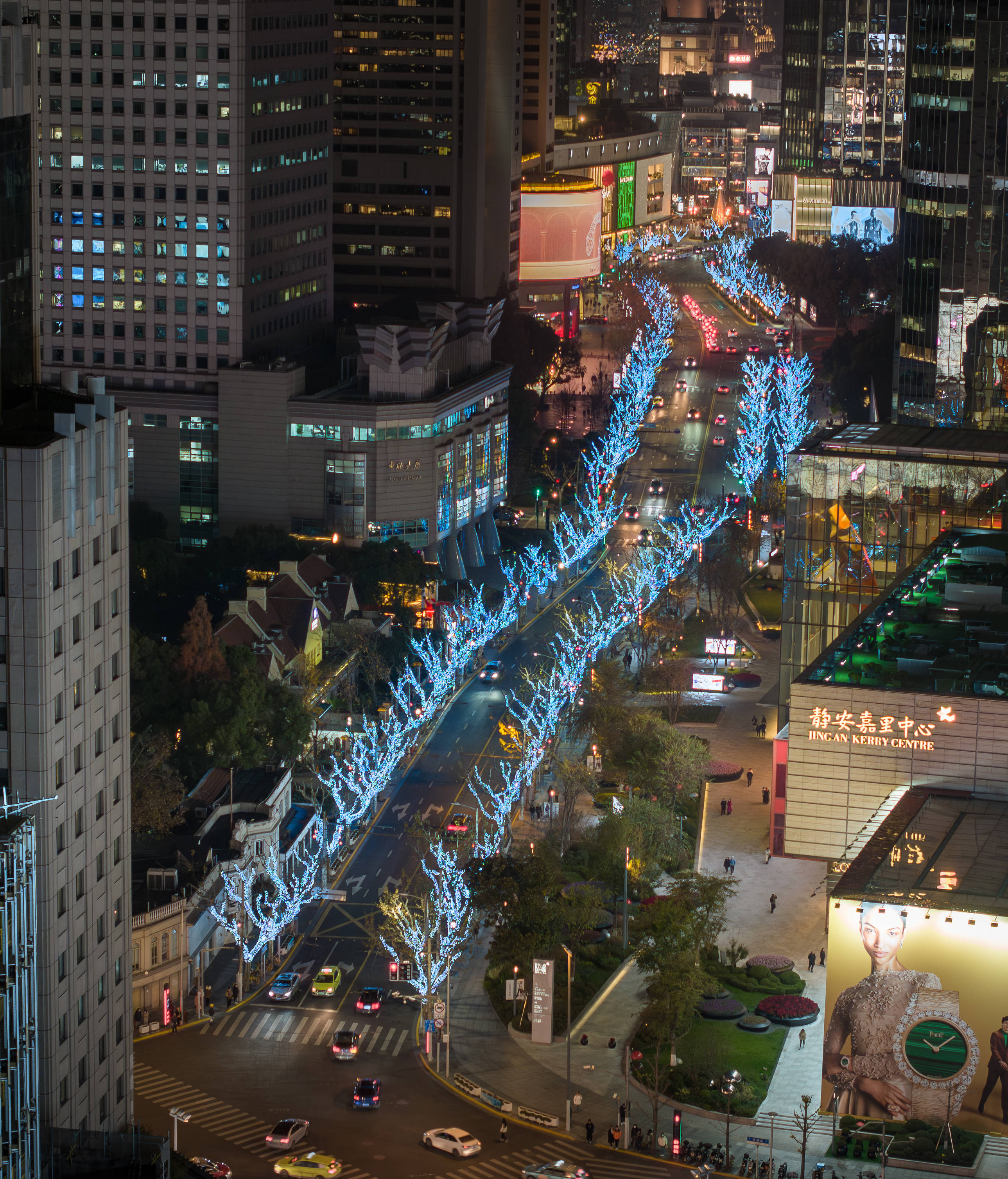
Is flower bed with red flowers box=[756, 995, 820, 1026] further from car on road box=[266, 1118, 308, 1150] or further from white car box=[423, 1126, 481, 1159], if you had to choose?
car on road box=[266, 1118, 308, 1150]

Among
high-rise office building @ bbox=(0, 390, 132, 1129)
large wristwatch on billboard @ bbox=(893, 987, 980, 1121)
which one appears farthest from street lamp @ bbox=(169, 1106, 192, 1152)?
large wristwatch on billboard @ bbox=(893, 987, 980, 1121)

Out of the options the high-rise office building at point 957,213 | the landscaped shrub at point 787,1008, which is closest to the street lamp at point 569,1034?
the landscaped shrub at point 787,1008

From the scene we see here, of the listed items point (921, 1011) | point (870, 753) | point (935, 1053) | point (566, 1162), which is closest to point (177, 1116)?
point (566, 1162)

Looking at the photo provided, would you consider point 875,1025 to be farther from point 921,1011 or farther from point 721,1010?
point 721,1010

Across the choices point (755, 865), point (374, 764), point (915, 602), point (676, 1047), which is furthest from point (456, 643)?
point (676, 1047)

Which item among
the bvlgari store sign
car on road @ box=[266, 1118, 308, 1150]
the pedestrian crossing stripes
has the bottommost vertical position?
the pedestrian crossing stripes

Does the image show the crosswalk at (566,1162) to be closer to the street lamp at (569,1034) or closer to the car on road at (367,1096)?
the street lamp at (569,1034)
